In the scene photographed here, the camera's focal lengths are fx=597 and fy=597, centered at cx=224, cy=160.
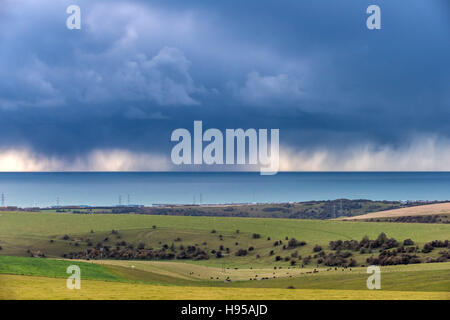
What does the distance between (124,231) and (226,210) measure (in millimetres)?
60309

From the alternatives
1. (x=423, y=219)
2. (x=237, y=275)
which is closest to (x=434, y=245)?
(x=237, y=275)

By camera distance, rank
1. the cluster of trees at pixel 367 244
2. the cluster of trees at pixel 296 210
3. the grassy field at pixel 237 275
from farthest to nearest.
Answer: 1. the cluster of trees at pixel 296 210
2. the cluster of trees at pixel 367 244
3. the grassy field at pixel 237 275

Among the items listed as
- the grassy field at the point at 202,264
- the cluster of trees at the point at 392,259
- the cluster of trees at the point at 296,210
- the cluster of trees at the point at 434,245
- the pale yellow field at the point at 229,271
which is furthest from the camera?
the cluster of trees at the point at 296,210

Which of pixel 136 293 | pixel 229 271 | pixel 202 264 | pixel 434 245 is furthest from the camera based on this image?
pixel 202 264

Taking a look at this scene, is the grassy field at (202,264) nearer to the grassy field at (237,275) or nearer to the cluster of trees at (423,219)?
the grassy field at (237,275)

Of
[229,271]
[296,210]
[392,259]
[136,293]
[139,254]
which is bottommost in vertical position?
[229,271]

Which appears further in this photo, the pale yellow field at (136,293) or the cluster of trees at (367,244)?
the cluster of trees at (367,244)

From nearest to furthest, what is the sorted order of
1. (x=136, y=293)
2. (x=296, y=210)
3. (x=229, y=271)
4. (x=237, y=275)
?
1. (x=136, y=293)
2. (x=237, y=275)
3. (x=229, y=271)
4. (x=296, y=210)

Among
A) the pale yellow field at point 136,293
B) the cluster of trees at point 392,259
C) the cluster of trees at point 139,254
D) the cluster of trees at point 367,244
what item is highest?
the pale yellow field at point 136,293

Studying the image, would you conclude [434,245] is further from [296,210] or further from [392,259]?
[296,210]

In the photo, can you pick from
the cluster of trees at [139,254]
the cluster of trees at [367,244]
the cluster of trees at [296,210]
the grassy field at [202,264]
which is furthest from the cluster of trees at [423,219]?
the cluster of trees at [139,254]

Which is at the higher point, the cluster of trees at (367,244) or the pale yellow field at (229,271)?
the cluster of trees at (367,244)
